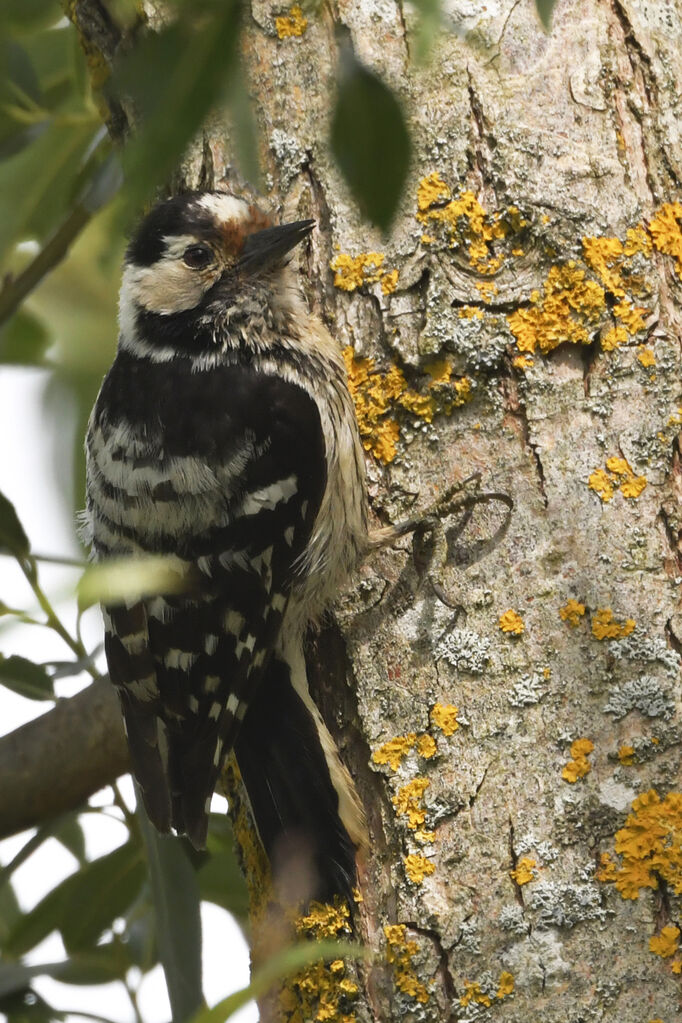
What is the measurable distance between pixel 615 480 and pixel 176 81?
1.07m

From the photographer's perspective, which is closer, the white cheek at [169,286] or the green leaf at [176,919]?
the green leaf at [176,919]

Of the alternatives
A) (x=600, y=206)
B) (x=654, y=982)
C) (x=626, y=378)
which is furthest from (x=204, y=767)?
(x=600, y=206)

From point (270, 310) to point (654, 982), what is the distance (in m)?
1.56

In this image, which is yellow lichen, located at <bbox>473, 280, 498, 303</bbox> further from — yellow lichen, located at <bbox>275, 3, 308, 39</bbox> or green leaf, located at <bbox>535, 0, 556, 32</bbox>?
green leaf, located at <bbox>535, 0, 556, 32</bbox>

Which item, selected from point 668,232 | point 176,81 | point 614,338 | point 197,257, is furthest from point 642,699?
point 197,257

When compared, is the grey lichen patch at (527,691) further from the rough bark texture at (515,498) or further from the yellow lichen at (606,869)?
the yellow lichen at (606,869)

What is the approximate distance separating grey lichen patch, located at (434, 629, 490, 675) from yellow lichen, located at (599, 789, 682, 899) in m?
0.34

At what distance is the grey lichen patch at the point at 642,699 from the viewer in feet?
6.17

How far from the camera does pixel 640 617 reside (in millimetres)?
1939

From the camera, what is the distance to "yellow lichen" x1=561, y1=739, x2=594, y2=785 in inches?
73.9

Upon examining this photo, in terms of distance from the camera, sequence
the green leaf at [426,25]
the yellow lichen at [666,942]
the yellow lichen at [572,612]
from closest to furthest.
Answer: the green leaf at [426,25] < the yellow lichen at [666,942] < the yellow lichen at [572,612]

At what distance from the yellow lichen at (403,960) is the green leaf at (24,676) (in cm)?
118

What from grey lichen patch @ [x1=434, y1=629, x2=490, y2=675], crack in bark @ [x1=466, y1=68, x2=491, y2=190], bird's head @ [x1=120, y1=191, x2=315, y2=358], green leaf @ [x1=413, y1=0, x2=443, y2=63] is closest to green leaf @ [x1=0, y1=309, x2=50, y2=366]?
bird's head @ [x1=120, y1=191, x2=315, y2=358]

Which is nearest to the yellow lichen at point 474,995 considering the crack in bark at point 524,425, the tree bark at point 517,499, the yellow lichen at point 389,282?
the tree bark at point 517,499
